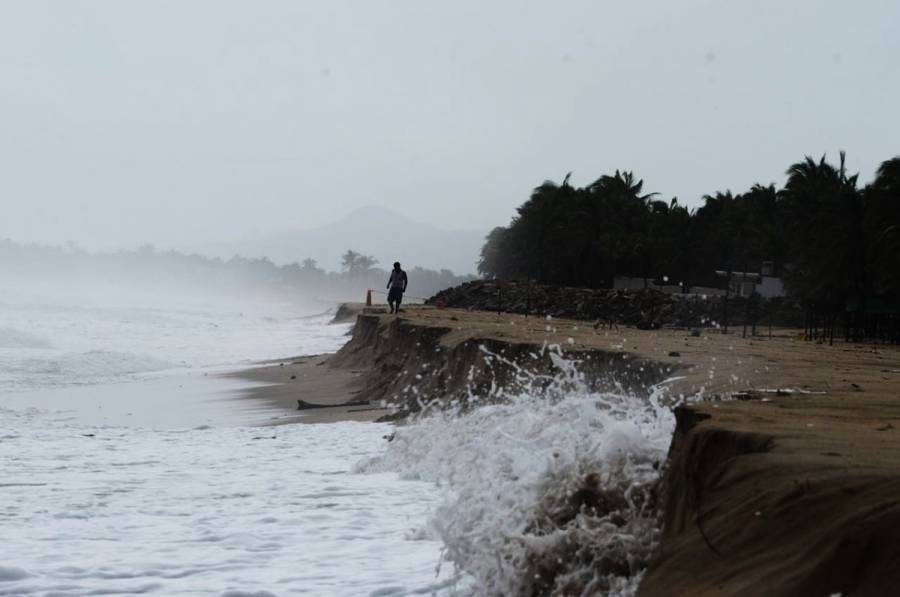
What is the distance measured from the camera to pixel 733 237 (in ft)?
210

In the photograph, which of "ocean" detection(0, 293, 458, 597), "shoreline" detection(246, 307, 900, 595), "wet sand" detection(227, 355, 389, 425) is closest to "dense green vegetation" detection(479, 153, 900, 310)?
"wet sand" detection(227, 355, 389, 425)

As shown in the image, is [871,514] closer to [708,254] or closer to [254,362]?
[254,362]

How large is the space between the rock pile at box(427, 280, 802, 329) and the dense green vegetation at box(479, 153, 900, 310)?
2099 mm

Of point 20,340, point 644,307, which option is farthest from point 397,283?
point 20,340

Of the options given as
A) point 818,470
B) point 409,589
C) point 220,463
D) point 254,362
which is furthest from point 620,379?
point 254,362

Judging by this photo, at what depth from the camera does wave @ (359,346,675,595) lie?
4621 millimetres

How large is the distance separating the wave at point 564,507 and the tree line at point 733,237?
30263 mm

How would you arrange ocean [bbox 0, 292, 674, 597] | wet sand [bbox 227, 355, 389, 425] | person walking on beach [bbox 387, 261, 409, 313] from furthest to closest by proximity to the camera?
person walking on beach [bbox 387, 261, 409, 313] → wet sand [bbox 227, 355, 389, 425] → ocean [bbox 0, 292, 674, 597]

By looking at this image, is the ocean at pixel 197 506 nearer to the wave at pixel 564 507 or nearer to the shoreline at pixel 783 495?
the wave at pixel 564 507

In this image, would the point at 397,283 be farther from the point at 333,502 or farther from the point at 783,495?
the point at 783,495

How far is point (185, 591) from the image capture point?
5.59m

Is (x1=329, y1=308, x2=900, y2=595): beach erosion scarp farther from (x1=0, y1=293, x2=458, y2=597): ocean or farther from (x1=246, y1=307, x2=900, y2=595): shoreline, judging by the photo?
(x1=0, y1=293, x2=458, y2=597): ocean

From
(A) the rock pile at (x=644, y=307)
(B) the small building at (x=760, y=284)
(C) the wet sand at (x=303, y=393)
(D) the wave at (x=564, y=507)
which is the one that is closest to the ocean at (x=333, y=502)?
(D) the wave at (x=564, y=507)

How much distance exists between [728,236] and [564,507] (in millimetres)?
61647
